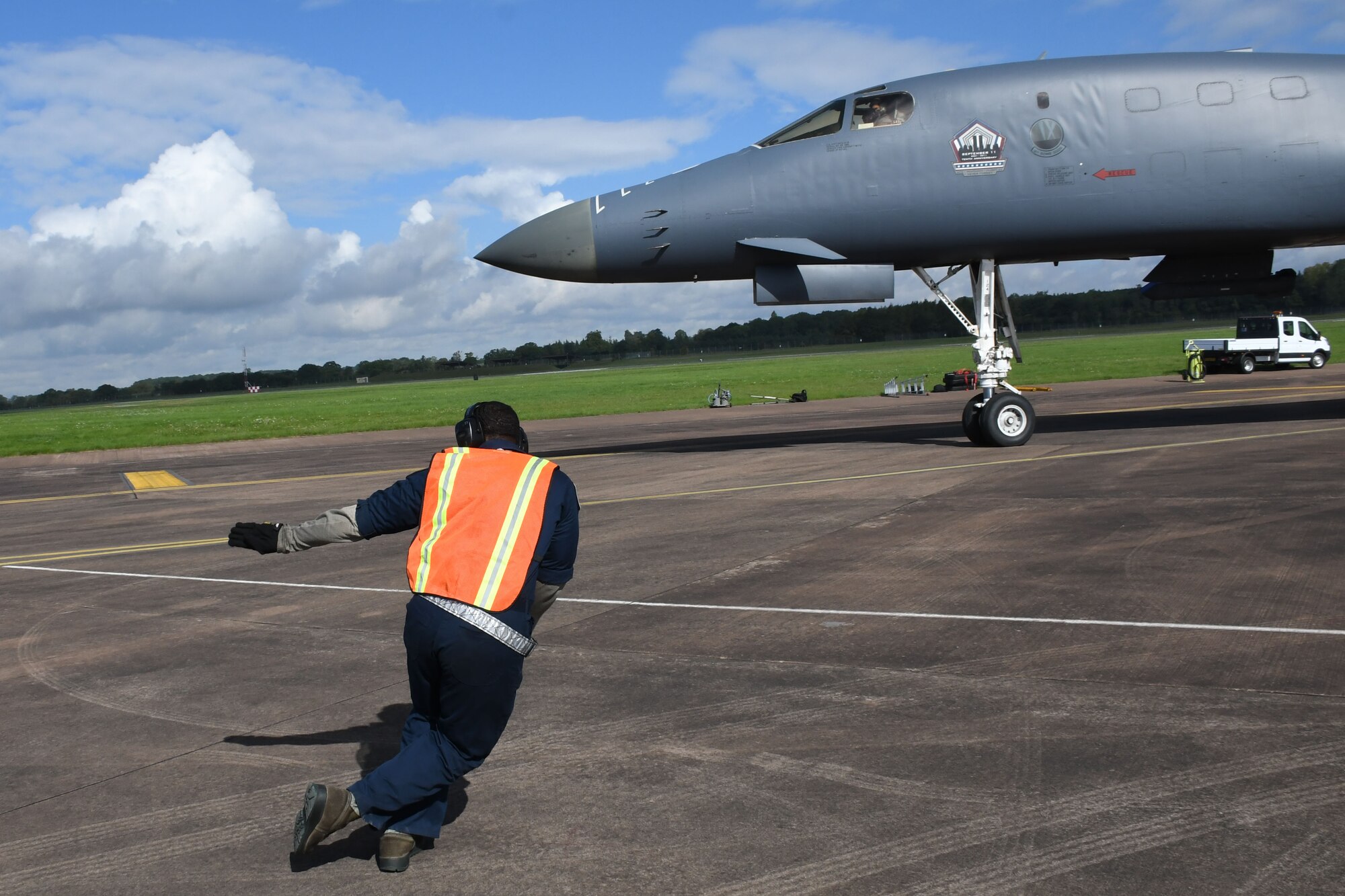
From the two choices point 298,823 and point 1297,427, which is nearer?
point 298,823

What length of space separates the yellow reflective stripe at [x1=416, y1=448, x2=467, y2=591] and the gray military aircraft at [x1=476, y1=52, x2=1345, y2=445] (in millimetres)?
12531

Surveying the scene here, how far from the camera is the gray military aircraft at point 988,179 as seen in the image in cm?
1658

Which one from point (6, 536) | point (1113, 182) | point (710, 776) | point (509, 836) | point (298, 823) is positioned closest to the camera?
point (298, 823)

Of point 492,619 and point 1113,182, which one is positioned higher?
point 1113,182

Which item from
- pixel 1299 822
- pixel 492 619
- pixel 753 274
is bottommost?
pixel 1299 822

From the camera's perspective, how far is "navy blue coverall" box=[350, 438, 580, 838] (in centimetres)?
429

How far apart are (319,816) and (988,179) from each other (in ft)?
49.5

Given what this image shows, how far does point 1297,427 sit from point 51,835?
64.4 ft

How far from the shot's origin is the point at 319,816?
407 centimetres

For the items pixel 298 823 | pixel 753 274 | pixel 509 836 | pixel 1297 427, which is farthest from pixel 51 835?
pixel 1297 427

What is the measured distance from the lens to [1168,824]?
14.2ft

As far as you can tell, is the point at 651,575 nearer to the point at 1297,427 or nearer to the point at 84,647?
the point at 84,647

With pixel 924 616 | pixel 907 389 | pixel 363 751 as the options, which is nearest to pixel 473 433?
pixel 363 751

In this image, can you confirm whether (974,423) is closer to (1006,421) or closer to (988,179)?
(1006,421)
